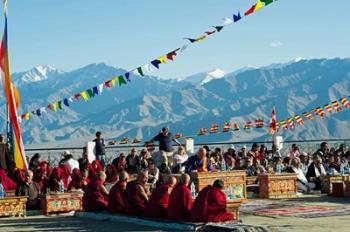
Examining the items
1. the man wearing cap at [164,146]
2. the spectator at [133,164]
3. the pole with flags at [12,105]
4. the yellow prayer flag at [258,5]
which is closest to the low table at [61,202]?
the pole with flags at [12,105]

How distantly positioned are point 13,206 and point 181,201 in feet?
15.5

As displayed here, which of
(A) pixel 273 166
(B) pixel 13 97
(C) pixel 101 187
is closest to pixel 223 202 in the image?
(C) pixel 101 187

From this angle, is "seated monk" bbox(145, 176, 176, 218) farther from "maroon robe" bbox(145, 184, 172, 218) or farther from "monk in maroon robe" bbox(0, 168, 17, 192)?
"monk in maroon robe" bbox(0, 168, 17, 192)

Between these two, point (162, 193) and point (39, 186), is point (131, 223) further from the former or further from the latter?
point (39, 186)

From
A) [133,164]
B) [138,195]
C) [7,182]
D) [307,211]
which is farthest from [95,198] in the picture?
[133,164]

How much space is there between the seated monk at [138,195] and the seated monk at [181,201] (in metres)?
1.09

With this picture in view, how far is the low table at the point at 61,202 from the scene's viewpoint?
17422mm

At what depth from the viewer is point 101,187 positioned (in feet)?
53.5

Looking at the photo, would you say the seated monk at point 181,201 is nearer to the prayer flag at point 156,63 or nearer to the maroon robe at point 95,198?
the maroon robe at point 95,198

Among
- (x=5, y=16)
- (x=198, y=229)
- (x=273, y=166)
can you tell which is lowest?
(x=198, y=229)

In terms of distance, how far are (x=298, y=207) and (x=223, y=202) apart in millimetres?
4394

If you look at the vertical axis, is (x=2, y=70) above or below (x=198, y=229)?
above

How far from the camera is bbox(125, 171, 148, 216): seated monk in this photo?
15039 mm

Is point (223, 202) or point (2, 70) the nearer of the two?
point (223, 202)
